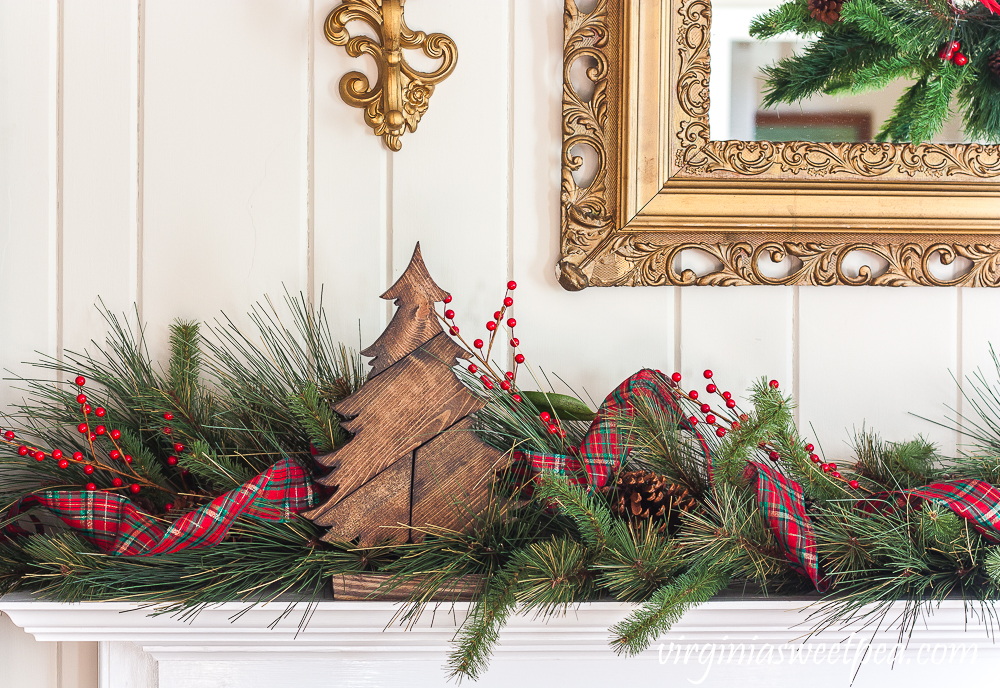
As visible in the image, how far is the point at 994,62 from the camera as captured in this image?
0.74 metres

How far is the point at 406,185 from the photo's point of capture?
0.74 metres

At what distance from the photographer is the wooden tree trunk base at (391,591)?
573 mm

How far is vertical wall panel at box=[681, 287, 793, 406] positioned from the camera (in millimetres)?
756

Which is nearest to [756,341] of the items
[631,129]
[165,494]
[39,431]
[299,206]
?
[631,129]

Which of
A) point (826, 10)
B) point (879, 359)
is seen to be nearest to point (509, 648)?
point (879, 359)

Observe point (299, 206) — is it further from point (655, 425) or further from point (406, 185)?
Answer: point (655, 425)

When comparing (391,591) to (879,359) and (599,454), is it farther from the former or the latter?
(879,359)

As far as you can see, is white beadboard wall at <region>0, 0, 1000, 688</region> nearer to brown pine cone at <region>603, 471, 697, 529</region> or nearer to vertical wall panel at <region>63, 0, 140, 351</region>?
vertical wall panel at <region>63, 0, 140, 351</region>

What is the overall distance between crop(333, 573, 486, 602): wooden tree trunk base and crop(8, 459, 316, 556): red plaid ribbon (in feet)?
0.27

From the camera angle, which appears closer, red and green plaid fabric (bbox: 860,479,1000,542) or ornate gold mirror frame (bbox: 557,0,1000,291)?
red and green plaid fabric (bbox: 860,479,1000,542)

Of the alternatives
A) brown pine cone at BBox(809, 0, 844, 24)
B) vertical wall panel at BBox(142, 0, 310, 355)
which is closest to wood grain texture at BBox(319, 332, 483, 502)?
vertical wall panel at BBox(142, 0, 310, 355)

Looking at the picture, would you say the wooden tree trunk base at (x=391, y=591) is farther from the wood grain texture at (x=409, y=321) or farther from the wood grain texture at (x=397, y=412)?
the wood grain texture at (x=409, y=321)

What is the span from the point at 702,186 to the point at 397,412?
43cm

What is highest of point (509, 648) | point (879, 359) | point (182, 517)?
point (879, 359)
